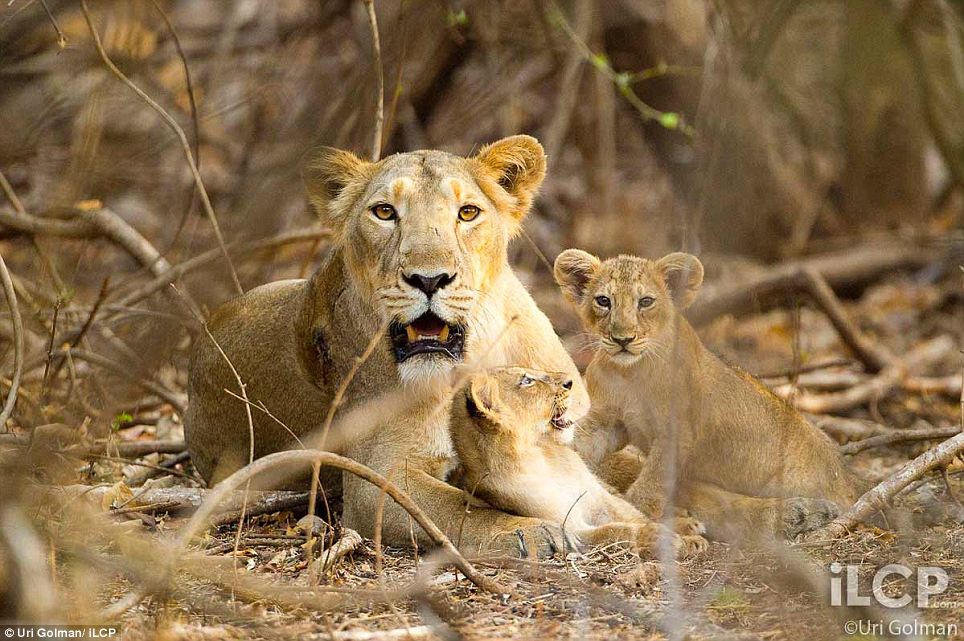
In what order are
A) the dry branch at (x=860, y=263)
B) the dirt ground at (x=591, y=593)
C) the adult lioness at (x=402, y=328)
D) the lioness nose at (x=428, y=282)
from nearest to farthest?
1. the dirt ground at (x=591, y=593)
2. the lioness nose at (x=428, y=282)
3. the adult lioness at (x=402, y=328)
4. the dry branch at (x=860, y=263)

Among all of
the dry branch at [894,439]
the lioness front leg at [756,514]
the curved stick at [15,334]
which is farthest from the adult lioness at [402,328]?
the dry branch at [894,439]

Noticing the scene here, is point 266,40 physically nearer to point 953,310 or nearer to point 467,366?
point 953,310

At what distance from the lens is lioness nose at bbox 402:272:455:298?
4.74 m

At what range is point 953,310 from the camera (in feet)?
35.6

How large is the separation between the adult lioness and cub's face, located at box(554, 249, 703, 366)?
221 millimetres

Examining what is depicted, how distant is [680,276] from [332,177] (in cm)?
163

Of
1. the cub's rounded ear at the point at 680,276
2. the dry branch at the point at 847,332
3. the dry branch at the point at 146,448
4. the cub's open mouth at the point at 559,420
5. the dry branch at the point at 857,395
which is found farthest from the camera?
the dry branch at the point at 847,332

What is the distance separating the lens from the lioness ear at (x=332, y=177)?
5453 millimetres

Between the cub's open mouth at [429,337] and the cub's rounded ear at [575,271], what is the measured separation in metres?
0.82

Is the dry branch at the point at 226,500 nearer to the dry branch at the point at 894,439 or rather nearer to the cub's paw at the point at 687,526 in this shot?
the cub's paw at the point at 687,526

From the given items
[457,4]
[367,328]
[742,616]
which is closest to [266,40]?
[457,4]

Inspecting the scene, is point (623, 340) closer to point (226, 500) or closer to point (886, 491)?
point (886, 491)

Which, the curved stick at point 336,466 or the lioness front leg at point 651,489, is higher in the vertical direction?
the lioness front leg at point 651,489

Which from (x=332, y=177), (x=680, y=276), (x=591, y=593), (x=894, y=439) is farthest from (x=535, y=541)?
(x=894, y=439)
